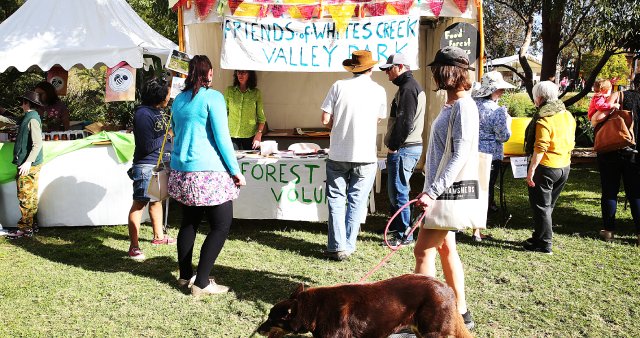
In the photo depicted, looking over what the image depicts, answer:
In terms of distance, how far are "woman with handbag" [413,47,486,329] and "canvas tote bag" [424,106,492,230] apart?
0.06ft

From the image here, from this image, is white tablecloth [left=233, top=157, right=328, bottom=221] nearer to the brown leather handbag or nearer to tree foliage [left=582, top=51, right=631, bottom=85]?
the brown leather handbag

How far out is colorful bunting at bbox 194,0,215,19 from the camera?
5.88m

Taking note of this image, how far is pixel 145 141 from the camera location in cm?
480

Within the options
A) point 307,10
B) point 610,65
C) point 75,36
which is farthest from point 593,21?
point 610,65

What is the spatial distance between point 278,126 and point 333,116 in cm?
413

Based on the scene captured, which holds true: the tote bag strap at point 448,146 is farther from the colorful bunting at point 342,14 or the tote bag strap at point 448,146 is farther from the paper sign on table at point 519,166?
the colorful bunting at point 342,14

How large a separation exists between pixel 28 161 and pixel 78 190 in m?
0.65

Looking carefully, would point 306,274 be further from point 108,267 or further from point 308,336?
point 108,267

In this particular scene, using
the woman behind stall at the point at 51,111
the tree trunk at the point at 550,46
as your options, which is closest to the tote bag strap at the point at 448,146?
the woman behind stall at the point at 51,111

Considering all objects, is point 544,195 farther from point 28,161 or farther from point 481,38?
point 28,161


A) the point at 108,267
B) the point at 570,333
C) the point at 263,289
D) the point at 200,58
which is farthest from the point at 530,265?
the point at 108,267

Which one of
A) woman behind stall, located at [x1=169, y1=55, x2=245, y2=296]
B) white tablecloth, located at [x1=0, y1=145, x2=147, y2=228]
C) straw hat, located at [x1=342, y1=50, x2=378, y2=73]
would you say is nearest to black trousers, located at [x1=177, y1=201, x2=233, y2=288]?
woman behind stall, located at [x1=169, y1=55, x2=245, y2=296]

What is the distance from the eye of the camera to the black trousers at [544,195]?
16.0ft

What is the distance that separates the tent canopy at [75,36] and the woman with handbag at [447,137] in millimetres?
4453
